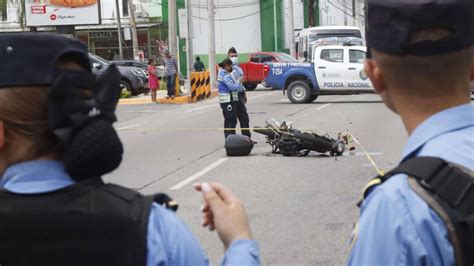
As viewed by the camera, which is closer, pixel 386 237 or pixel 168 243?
pixel 386 237

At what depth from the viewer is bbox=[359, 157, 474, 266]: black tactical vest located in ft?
5.45

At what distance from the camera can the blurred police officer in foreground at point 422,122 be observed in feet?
5.47

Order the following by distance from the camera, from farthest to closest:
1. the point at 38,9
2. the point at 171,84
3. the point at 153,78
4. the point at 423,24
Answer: the point at 38,9
the point at 171,84
the point at 153,78
the point at 423,24

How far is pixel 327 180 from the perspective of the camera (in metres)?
9.91

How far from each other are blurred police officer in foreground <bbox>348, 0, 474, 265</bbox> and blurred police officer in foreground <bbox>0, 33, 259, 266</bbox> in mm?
472

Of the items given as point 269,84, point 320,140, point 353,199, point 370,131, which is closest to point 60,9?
point 269,84

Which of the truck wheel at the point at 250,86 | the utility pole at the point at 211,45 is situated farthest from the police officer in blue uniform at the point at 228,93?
the truck wheel at the point at 250,86

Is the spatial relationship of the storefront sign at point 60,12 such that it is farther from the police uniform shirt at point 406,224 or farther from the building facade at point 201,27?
the police uniform shirt at point 406,224

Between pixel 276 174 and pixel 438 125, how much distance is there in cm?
875

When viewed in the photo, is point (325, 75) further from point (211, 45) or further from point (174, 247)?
point (174, 247)

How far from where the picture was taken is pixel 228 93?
1399 centimetres

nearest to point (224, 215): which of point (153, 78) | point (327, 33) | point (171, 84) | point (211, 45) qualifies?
point (153, 78)

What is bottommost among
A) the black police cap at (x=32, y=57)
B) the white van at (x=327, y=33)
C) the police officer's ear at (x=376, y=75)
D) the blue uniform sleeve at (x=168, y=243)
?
the blue uniform sleeve at (x=168, y=243)

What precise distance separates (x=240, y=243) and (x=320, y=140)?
1015 cm
